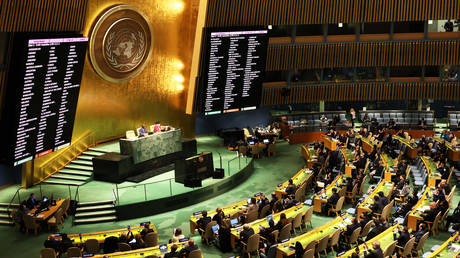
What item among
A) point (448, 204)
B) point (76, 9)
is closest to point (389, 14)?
point (448, 204)

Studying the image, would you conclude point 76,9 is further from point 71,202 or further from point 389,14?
point 389,14

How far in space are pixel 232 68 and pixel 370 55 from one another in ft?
29.6

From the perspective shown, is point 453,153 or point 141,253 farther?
point 453,153

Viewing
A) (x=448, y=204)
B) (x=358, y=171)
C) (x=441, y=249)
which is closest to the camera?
(x=441, y=249)

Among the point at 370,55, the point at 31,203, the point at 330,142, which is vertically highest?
the point at 370,55

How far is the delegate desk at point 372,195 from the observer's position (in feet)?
53.3

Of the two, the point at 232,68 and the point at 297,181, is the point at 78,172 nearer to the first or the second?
the point at 232,68

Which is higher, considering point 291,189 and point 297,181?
point 297,181

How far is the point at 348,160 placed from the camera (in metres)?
21.5

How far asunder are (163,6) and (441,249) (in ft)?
51.6

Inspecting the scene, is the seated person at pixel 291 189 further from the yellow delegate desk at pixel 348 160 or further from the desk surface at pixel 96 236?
the desk surface at pixel 96 236

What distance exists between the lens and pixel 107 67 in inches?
854

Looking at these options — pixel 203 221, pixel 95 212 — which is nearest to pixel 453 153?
pixel 203 221

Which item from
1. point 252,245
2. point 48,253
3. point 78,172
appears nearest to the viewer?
point 48,253
